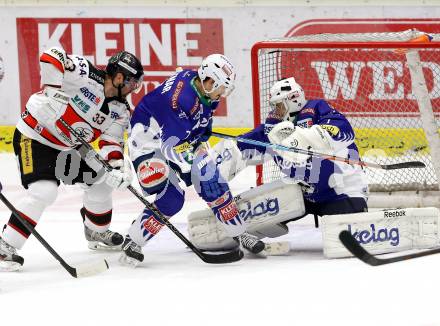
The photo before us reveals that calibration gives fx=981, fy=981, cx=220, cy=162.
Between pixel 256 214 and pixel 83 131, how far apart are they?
2.71ft

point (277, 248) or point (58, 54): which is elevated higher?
point (58, 54)

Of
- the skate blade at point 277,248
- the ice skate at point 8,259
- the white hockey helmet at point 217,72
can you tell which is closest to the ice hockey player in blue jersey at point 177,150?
the white hockey helmet at point 217,72

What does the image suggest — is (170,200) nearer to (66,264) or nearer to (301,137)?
(66,264)

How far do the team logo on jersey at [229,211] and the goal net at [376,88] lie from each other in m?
0.92

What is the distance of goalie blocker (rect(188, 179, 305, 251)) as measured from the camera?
423 centimetres

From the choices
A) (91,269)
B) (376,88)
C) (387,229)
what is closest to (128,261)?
(91,269)

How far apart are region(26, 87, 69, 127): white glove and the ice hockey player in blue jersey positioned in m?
0.32

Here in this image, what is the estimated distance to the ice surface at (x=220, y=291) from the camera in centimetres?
307

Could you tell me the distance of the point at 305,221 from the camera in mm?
5043

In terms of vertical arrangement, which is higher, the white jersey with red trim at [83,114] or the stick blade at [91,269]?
the white jersey with red trim at [83,114]

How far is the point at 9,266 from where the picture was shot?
391 cm

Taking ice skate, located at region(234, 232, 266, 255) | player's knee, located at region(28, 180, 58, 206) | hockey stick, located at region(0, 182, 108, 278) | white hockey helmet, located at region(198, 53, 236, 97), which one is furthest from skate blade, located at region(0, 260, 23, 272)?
white hockey helmet, located at region(198, 53, 236, 97)

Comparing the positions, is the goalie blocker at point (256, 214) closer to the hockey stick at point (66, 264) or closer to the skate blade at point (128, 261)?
the skate blade at point (128, 261)

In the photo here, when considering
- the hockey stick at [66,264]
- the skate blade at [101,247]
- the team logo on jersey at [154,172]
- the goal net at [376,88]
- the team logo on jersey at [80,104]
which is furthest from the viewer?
the goal net at [376,88]
